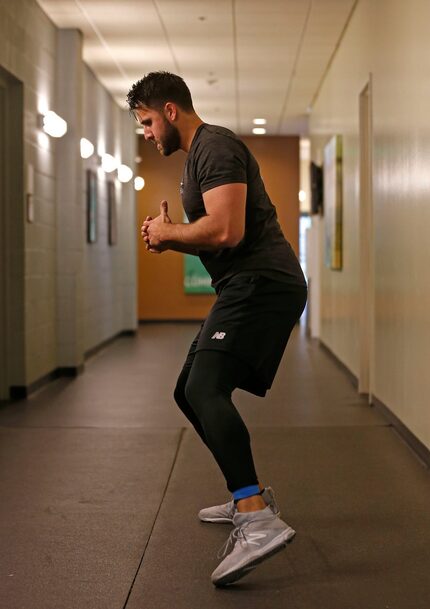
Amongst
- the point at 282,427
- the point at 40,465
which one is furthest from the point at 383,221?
the point at 40,465

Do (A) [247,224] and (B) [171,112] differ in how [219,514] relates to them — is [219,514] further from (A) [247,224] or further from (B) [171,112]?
(B) [171,112]

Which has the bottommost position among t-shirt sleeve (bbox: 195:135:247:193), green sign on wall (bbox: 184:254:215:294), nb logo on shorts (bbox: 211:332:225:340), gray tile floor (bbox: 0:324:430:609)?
gray tile floor (bbox: 0:324:430:609)

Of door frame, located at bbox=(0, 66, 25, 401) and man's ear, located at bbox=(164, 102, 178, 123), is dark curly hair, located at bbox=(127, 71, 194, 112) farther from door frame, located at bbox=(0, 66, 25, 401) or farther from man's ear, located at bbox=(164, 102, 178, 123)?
door frame, located at bbox=(0, 66, 25, 401)

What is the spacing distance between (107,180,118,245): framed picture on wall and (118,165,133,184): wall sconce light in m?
0.32

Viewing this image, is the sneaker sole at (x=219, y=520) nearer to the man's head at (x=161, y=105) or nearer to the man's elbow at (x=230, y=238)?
the man's elbow at (x=230, y=238)

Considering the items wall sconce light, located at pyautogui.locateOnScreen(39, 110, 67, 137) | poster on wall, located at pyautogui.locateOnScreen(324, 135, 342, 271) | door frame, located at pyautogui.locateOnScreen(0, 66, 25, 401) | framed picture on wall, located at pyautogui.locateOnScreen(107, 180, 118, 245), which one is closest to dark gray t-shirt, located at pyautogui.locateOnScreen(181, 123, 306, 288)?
door frame, located at pyautogui.locateOnScreen(0, 66, 25, 401)

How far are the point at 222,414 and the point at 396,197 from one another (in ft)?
8.96

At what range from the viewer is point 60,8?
6863 millimetres

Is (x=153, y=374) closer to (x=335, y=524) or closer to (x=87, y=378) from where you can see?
(x=87, y=378)

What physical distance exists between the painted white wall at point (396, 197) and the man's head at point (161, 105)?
1655mm

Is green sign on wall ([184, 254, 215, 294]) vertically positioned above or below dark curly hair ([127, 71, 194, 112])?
below

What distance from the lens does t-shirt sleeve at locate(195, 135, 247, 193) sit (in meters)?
2.53

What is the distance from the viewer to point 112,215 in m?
10.4

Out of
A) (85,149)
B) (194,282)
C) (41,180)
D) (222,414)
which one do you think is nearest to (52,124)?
(41,180)
